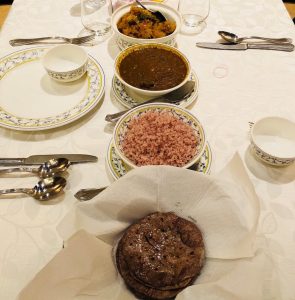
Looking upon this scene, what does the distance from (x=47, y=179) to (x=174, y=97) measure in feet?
2.31

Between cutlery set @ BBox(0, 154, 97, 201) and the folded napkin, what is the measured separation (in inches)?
8.9

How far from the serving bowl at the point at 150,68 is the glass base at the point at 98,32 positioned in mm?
372

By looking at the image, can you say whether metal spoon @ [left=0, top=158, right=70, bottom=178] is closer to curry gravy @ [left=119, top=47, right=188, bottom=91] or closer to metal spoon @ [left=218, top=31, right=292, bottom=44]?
curry gravy @ [left=119, top=47, right=188, bottom=91]

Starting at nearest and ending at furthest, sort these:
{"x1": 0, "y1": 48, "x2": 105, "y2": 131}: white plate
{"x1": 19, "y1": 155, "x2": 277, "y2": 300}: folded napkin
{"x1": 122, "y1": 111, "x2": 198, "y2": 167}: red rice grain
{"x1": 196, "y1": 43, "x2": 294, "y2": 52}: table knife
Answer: {"x1": 19, "y1": 155, "x2": 277, "y2": 300}: folded napkin, {"x1": 122, "y1": 111, "x2": 198, "y2": 167}: red rice grain, {"x1": 0, "y1": 48, "x2": 105, "y2": 131}: white plate, {"x1": 196, "y1": 43, "x2": 294, "y2": 52}: table knife

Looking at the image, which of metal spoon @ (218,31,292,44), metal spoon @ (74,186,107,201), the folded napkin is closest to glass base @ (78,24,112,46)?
metal spoon @ (218,31,292,44)

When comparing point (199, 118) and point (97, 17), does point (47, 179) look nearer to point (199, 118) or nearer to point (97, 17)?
point (199, 118)

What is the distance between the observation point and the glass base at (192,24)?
1.92 metres

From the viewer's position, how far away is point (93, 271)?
37.3 inches

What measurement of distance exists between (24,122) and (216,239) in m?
0.96

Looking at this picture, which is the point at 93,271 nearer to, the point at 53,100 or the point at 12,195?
the point at 12,195

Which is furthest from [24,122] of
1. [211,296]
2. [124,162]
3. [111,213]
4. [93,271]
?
[211,296]

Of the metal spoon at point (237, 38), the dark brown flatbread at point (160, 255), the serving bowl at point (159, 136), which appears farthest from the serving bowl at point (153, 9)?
the dark brown flatbread at point (160, 255)

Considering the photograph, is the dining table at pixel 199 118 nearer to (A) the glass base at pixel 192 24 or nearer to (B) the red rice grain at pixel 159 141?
(A) the glass base at pixel 192 24

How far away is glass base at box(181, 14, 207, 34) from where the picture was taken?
192cm
